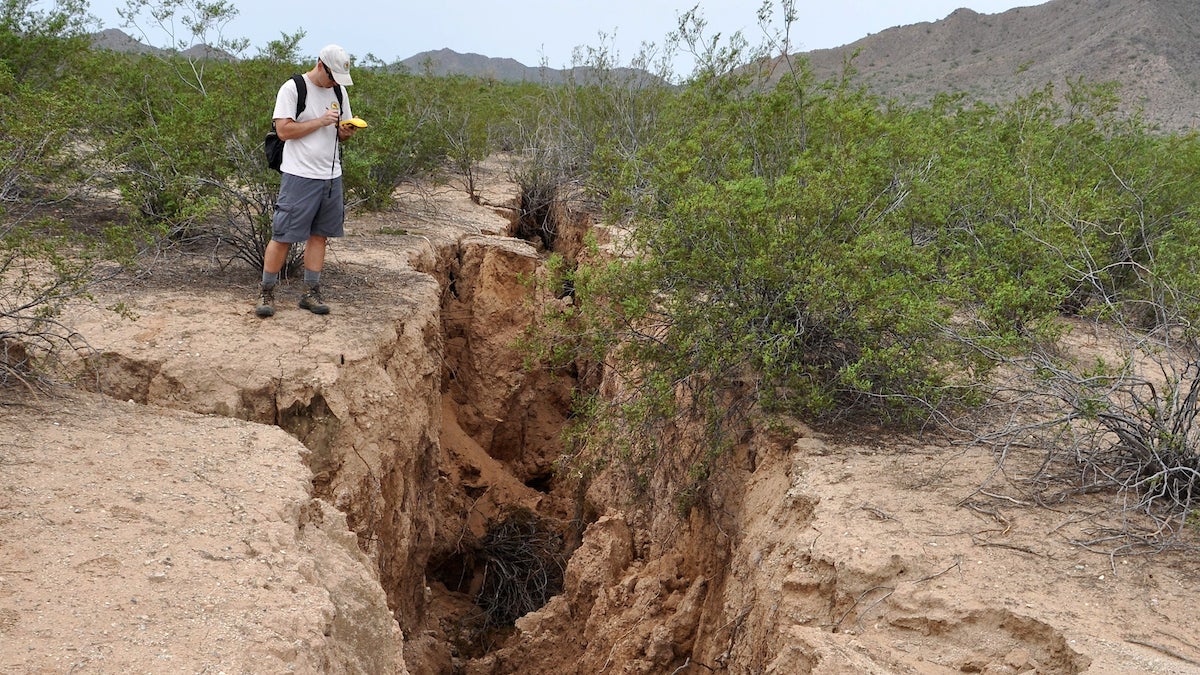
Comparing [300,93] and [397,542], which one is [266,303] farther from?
[397,542]

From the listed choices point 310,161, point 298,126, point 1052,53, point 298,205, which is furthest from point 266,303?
point 1052,53

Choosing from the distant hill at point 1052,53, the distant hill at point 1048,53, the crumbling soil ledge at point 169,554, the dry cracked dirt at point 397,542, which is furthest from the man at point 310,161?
the distant hill at point 1052,53

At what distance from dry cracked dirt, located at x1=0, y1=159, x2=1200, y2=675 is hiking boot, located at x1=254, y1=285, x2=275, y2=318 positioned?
0.09 meters

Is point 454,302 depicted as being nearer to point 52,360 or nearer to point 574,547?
point 574,547

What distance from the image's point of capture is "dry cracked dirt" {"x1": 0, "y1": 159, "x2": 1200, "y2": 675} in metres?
2.90

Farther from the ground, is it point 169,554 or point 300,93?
point 300,93

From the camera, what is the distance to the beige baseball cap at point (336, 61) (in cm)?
516

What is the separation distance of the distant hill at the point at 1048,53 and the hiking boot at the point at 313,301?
23.5 m

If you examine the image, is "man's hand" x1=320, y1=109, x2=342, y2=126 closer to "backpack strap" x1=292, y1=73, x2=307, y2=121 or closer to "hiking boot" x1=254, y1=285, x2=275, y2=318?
"backpack strap" x1=292, y1=73, x2=307, y2=121

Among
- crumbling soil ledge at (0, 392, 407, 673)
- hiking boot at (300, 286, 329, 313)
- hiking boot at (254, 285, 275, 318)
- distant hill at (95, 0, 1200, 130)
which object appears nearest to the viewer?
crumbling soil ledge at (0, 392, 407, 673)

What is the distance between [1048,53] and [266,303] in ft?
157

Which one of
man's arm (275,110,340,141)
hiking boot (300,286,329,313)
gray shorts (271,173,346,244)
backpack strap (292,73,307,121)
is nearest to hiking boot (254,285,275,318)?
hiking boot (300,286,329,313)

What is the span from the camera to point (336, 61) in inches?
204

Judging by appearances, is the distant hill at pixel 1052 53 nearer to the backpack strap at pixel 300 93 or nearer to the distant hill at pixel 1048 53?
the distant hill at pixel 1048 53
